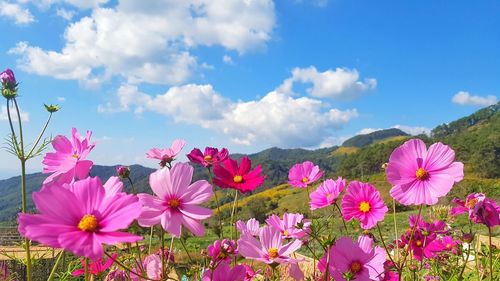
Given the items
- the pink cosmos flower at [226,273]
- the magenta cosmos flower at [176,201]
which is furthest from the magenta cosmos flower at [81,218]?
the pink cosmos flower at [226,273]

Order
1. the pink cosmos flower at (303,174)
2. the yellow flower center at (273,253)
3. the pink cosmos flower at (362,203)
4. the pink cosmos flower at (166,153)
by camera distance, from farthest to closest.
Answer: the pink cosmos flower at (303,174) → the pink cosmos flower at (362,203) → the pink cosmos flower at (166,153) → the yellow flower center at (273,253)

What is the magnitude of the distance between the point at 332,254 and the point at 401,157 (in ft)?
1.07

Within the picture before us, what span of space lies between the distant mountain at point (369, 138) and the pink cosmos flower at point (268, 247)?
625ft

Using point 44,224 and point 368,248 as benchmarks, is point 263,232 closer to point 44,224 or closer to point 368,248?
point 368,248

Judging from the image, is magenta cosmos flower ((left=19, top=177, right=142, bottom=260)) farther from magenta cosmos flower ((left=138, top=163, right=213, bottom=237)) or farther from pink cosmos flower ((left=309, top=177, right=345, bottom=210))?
pink cosmos flower ((left=309, top=177, right=345, bottom=210))

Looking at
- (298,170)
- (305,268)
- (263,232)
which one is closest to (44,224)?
(263,232)

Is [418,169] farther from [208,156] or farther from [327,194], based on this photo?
[208,156]

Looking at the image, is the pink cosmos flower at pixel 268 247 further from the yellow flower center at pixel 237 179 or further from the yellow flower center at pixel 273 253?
the yellow flower center at pixel 237 179

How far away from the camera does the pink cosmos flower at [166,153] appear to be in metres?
1.41

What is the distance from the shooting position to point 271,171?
112 metres

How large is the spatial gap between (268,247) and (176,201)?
0.33 m

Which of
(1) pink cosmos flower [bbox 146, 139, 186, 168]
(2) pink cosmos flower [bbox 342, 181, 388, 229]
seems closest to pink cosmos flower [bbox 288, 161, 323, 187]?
(2) pink cosmos flower [bbox 342, 181, 388, 229]

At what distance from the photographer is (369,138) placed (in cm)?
19125

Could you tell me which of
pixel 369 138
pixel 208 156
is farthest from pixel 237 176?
pixel 369 138
